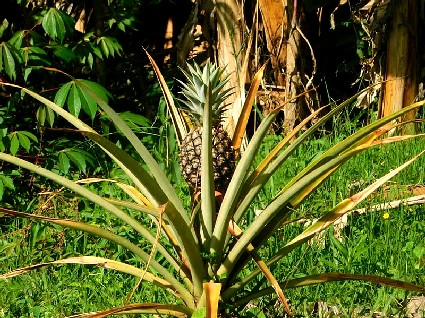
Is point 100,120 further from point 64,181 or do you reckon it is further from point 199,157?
point 64,181

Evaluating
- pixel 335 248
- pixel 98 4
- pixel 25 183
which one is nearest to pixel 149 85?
pixel 98 4

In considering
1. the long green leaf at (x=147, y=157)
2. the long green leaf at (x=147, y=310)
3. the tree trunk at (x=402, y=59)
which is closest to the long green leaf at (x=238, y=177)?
the long green leaf at (x=147, y=157)

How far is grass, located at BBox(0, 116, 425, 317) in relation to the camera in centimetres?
362

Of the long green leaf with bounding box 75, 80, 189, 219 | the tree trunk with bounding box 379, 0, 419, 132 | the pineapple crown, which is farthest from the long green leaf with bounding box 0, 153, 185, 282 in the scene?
the tree trunk with bounding box 379, 0, 419, 132

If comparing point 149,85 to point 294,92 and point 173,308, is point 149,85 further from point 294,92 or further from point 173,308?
point 173,308

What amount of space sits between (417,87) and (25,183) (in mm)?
3103

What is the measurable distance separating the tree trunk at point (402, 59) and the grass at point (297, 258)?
137 cm

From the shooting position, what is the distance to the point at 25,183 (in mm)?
5527

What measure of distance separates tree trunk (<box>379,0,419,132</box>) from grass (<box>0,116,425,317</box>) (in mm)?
1370

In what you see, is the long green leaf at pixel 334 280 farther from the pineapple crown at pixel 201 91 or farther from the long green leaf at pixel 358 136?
the pineapple crown at pixel 201 91

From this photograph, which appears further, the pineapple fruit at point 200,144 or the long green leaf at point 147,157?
the pineapple fruit at point 200,144

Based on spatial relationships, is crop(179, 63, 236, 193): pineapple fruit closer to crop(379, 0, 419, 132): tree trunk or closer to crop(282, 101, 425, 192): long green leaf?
crop(282, 101, 425, 192): long green leaf

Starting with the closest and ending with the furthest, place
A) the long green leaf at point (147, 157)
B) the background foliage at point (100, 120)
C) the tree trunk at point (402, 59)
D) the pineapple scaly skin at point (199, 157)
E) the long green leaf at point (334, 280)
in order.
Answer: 1. the long green leaf at point (147, 157)
2. the long green leaf at point (334, 280)
3. the pineapple scaly skin at point (199, 157)
4. the background foliage at point (100, 120)
5. the tree trunk at point (402, 59)

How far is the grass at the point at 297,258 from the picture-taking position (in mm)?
3623
